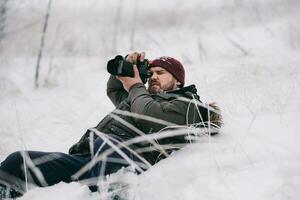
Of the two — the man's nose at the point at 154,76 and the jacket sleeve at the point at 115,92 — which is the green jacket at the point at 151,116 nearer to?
the man's nose at the point at 154,76

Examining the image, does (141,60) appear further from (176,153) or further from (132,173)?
(132,173)

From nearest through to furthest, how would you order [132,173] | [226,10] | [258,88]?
[132,173], [258,88], [226,10]

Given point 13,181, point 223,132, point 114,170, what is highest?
point 223,132

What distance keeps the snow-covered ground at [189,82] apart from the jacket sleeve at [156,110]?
22cm

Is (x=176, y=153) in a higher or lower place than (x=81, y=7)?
lower

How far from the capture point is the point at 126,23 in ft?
31.4

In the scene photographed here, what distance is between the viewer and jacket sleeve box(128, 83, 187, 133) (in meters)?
1.53

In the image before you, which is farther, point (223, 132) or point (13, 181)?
point (13, 181)

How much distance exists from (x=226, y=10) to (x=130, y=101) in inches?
291

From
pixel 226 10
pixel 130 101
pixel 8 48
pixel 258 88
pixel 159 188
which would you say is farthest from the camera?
pixel 226 10

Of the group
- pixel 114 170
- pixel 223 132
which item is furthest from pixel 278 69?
pixel 114 170

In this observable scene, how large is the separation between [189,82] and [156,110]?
299cm

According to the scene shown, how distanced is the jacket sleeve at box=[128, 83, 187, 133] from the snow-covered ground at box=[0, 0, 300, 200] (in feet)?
0.73

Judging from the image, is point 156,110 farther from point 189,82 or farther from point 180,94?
point 189,82
